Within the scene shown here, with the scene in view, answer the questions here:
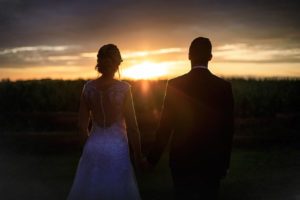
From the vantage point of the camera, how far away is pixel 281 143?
1230cm

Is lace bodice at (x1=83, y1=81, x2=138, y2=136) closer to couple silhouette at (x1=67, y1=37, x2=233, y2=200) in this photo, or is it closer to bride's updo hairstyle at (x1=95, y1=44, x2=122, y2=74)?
couple silhouette at (x1=67, y1=37, x2=233, y2=200)

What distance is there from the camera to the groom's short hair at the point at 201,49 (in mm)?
3592

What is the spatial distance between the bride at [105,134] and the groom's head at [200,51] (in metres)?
0.85

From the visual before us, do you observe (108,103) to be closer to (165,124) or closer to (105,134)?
(105,134)

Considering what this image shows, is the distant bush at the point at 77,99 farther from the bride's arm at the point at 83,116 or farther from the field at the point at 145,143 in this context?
the bride's arm at the point at 83,116

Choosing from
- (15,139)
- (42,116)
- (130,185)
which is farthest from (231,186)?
(42,116)

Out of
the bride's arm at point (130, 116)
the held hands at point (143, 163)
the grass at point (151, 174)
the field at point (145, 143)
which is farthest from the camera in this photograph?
the field at point (145, 143)

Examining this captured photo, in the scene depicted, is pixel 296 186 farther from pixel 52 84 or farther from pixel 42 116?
pixel 52 84

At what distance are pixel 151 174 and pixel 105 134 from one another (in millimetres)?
4873

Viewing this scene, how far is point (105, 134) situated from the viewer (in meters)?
3.87

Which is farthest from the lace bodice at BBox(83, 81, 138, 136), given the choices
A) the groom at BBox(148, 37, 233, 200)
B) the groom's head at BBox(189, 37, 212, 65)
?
the groom's head at BBox(189, 37, 212, 65)

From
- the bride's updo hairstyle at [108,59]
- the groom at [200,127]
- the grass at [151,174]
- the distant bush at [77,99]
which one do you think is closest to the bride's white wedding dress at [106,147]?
the bride's updo hairstyle at [108,59]

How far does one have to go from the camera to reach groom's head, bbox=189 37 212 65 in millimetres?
3594

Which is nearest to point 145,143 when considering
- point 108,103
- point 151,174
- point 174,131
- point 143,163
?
point 151,174
